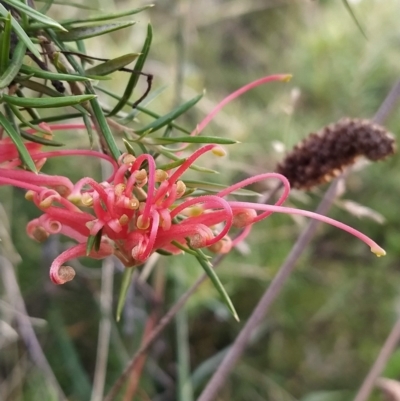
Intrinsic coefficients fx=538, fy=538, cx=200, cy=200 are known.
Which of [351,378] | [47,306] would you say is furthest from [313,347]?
[47,306]

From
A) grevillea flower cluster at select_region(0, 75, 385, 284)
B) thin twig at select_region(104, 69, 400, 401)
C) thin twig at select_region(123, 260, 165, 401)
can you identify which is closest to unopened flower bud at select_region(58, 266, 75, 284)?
grevillea flower cluster at select_region(0, 75, 385, 284)

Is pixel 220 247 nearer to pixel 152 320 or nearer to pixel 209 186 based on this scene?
pixel 209 186

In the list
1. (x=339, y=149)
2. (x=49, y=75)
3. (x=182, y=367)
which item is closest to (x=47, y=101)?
(x=49, y=75)

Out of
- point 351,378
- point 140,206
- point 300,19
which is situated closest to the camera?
point 140,206

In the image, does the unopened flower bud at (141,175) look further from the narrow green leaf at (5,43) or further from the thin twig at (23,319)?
the thin twig at (23,319)

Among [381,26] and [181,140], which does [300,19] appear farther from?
[181,140]
